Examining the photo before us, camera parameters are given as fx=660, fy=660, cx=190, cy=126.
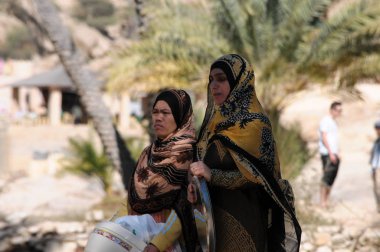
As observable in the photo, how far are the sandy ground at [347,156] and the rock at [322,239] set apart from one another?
71cm

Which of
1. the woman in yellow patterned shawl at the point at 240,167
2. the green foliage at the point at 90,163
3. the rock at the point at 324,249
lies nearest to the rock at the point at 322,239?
the rock at the point at 324,249

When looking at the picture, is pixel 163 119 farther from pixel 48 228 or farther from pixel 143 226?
pixel 48 228

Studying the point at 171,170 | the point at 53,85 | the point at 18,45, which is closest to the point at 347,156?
the point at 171,170

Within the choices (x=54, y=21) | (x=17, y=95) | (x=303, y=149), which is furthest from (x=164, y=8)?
(x=17, y=95)

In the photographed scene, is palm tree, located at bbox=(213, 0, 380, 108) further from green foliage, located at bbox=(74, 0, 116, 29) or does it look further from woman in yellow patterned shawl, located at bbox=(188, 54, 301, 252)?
green foliage, located at bbox=(74, 0, 116, 29)

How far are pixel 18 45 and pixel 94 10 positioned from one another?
6748mm

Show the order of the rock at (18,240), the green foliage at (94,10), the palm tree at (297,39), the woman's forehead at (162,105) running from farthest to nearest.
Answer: the green foliage at (94,10) < the palm tree at (297,39) < the rock at (18,240) < the woman's forehead at (162,105)

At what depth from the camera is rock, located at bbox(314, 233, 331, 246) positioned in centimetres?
664

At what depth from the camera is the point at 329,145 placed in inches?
314

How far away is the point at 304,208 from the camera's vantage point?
305 inches

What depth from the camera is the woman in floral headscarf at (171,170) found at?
306 cm

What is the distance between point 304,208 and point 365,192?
9.69ft

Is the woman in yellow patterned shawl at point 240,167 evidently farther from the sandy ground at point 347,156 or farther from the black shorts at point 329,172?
the black shorts at point 329,172

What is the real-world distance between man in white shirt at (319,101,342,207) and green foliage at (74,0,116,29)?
44.4 metres
